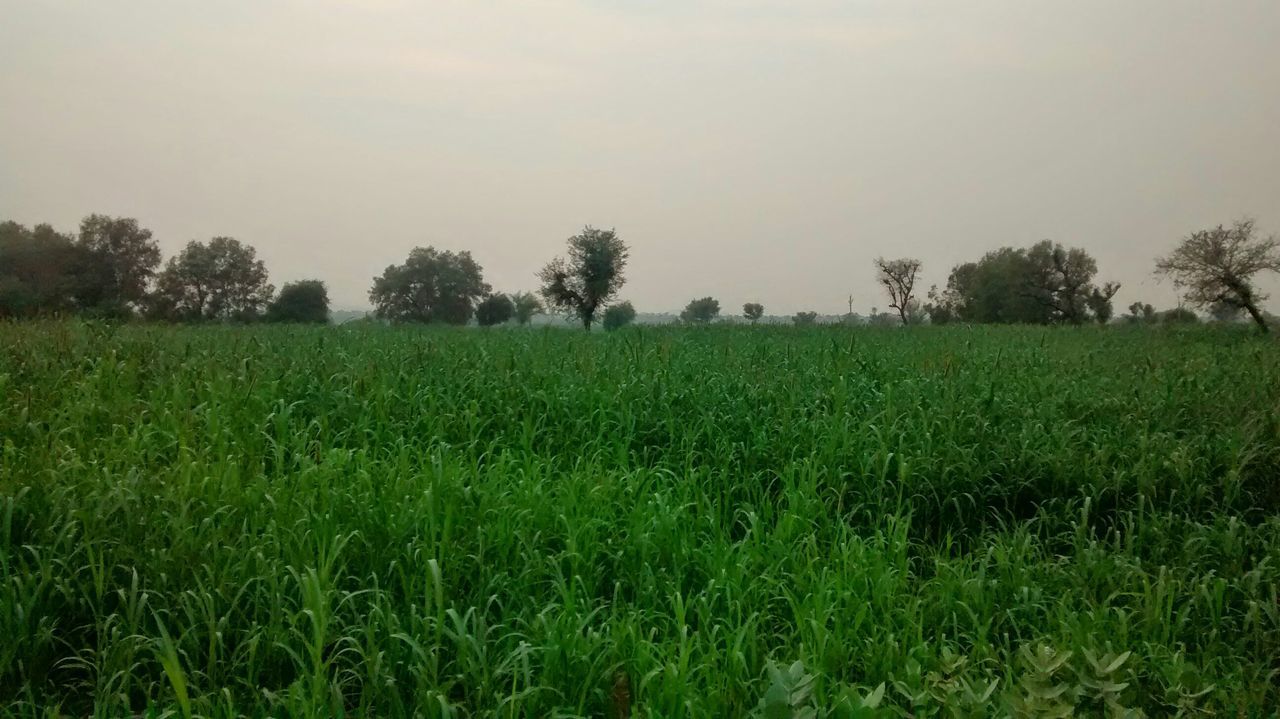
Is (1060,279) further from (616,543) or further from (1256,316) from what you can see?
(616,543)

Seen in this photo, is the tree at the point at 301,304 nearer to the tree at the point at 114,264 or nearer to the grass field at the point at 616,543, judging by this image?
the tree at the point at 114,264

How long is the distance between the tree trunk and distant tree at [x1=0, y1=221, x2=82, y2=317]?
22.7m

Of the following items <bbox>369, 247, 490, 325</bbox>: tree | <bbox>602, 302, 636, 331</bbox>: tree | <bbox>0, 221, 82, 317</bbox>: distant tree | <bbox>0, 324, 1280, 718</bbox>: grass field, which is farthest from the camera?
<bbox>602, 302, 636, 331</bbox>: tree

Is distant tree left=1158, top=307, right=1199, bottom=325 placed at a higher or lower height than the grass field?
higher

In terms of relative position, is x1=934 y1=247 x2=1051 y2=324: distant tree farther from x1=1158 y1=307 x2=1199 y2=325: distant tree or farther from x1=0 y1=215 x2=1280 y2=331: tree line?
x1=1158 y1=307 x2=1199 y2=325: distant tree

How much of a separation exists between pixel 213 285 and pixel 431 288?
10368 mm

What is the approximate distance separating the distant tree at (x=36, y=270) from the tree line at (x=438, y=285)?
0.02 metres

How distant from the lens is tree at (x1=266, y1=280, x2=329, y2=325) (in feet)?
62.5

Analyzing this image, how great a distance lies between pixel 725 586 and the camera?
3.46 metres

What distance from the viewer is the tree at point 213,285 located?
1393cm

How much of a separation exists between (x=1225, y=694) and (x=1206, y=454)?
3.48m

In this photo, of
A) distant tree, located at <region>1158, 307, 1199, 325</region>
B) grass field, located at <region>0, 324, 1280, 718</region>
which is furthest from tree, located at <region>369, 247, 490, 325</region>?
distant tree, located at <region>1158, 307, 1199, 325</region>

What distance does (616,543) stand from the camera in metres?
3.88

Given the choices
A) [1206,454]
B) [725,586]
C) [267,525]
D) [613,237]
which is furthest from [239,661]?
[613,237]
